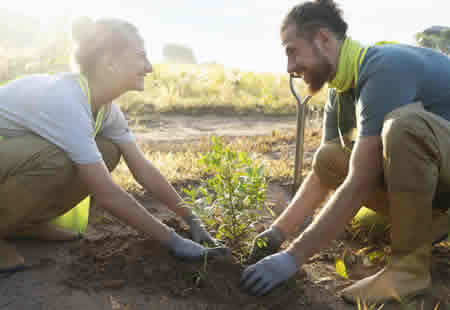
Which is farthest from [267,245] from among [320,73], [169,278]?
[320,73]

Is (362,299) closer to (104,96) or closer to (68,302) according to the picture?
(68,302)

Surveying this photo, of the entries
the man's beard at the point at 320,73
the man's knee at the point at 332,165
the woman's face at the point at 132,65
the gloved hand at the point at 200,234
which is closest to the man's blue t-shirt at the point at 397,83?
the man's beard at the point at 320,73

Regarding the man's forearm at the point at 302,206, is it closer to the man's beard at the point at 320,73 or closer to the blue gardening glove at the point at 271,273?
the blue gardening glove at the point at 271,273

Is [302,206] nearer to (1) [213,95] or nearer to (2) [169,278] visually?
(2) [169,278]

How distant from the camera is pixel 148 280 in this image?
2096mm

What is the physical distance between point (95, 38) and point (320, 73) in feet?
4.39

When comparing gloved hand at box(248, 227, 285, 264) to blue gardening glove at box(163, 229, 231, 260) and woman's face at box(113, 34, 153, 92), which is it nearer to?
blue gardening glove at box(163, 229, 231, 260)

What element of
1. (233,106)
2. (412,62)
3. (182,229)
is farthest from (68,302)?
(233,106)

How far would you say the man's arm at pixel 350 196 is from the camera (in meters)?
1.96

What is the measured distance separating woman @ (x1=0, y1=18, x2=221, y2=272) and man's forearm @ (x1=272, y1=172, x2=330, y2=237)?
0.60m

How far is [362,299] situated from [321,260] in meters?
0.52

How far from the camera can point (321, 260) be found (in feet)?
8.21

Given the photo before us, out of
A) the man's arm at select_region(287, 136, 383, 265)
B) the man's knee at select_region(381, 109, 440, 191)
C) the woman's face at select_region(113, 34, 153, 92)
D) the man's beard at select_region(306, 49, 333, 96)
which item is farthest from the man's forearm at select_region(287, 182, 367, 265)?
the woman's face at select_region(113, 34, 153, 92)

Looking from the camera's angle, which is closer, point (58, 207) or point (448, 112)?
point (448, 112)
